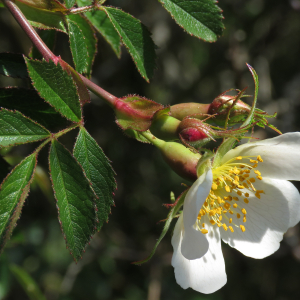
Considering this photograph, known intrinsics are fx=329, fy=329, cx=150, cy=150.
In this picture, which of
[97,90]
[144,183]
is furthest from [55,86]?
[144,183]

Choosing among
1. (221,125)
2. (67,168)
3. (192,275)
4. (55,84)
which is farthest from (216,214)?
(55,84)

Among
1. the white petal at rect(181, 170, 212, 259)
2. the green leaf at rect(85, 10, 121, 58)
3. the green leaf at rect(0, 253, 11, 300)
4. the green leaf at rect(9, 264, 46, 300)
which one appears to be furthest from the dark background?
the white petal at rect(181, 170, 212, 259)

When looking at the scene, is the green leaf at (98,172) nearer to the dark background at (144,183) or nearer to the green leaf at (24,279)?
the green leaf at (24,279)

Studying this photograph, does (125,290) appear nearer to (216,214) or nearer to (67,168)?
(216,214)

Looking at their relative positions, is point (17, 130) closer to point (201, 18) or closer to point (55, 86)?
point (55, 86)

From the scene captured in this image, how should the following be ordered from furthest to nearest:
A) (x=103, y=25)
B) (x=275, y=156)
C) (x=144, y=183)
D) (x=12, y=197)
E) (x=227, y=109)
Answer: (x=144, y=183), (x=103, y=25), (x=275, y=156), (x=227, y=109), (x=12, y=197)

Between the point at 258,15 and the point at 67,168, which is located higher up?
the point at 67,168
